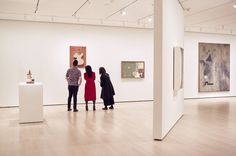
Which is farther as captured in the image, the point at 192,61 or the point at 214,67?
the point at 214,67

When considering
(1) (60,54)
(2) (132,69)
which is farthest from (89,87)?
(2) (132,69)

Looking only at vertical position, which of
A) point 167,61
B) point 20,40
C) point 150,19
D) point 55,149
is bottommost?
point 55,149

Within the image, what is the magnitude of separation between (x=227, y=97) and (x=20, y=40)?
31.8 ft

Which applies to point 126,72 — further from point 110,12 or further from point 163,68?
point 163,68

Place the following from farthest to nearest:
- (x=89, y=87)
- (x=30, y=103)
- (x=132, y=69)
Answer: (x=132, y=69), (x=89, y=87), (x=30, y=103)

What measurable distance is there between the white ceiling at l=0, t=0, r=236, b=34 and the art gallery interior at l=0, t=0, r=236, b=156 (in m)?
0.03

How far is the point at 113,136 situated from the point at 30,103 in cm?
261

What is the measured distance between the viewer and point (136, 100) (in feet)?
38.9

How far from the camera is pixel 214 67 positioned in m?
13.3

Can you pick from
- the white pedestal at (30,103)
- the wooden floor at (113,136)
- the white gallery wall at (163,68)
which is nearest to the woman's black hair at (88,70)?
the wooden floor at (113,136)

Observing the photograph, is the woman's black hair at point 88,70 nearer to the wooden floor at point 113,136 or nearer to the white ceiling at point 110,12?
the wooden floor at point 113,136

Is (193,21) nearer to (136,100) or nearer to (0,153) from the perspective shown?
(136,100)

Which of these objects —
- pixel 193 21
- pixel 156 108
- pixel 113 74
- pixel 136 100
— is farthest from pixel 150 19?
pixel 156 108

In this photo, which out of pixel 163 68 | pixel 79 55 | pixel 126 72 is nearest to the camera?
pixel 163 68
